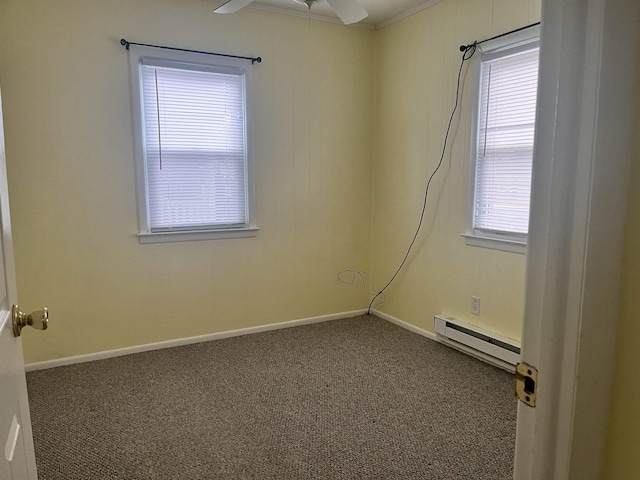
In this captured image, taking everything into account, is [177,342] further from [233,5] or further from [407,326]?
[233,5]

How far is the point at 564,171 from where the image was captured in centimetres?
60

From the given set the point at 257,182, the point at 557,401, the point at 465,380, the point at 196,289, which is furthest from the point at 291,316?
the point at 557,401

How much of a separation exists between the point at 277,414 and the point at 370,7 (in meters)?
2.95

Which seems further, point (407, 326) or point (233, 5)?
point (407, 326)

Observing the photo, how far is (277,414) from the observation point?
237 cm

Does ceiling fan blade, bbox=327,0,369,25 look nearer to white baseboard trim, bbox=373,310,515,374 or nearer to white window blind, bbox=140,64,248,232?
white window blind, bbox=140,64,248,232

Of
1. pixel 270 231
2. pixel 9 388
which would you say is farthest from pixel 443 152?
pixel 9 388

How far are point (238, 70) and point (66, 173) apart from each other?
1394 mm

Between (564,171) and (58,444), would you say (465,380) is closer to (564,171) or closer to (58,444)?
(58,444)

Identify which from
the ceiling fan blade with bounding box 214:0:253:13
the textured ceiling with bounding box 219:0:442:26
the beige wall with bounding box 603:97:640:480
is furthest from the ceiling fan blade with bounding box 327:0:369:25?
the beige wall with bounding box 603:97:640:480

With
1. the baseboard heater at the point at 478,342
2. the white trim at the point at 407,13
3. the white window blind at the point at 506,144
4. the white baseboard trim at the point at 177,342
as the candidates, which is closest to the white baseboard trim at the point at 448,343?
the baseboard heater at the point at 478,342

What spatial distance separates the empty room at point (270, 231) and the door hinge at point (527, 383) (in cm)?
110

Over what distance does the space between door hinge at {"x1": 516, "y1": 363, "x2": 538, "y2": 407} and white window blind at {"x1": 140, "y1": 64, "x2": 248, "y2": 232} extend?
9.54 ft

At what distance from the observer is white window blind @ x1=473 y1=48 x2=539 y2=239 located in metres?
2.69
